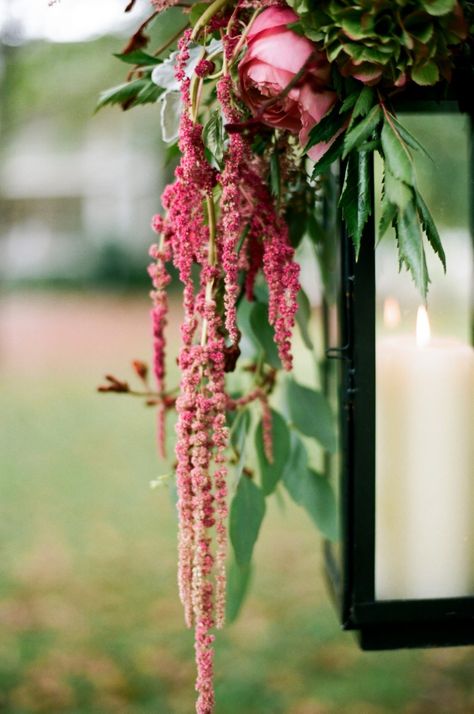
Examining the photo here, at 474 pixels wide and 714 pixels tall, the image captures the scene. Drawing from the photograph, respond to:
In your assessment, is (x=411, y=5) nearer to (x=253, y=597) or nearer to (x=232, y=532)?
(x=232, y=532)

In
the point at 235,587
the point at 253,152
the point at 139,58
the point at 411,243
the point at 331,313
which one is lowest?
the point at 235,587

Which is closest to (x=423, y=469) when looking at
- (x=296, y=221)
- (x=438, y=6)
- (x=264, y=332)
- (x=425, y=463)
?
(x=425, y=463)

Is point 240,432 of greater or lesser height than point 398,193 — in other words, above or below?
below

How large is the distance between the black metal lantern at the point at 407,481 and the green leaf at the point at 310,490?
0.18 m

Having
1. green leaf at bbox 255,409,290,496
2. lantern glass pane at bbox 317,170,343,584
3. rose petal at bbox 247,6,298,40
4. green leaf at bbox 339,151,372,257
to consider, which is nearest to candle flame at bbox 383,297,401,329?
lantern glass pane at bbox 317,170,343,584

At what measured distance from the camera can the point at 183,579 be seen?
29.3 inches

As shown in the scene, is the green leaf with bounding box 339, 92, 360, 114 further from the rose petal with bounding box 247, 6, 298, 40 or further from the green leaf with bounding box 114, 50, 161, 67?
the green leaf with bounding box 114, 50, 161, 67

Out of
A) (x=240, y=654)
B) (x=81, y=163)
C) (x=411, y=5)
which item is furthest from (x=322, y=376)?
(x=81, y=163)

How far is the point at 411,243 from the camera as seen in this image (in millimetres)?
669

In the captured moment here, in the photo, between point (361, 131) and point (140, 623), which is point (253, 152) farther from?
point (140, 623)

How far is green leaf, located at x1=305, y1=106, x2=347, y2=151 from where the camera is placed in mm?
722

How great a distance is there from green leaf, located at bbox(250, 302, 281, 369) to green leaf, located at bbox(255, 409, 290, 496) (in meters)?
0.09

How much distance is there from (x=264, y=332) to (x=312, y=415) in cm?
15

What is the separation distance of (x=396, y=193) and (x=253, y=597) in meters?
2.62
